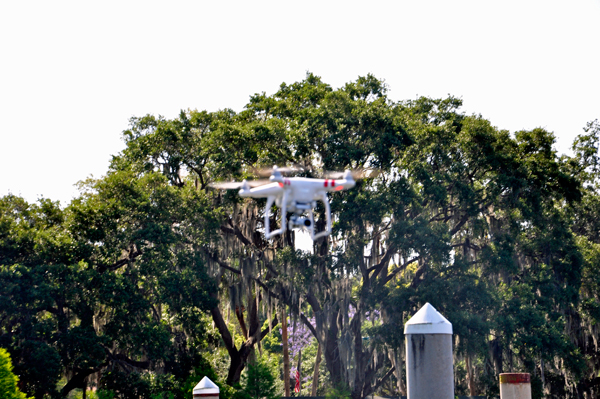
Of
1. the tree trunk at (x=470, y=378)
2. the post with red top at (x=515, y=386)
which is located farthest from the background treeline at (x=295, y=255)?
the post with red top at (x=515, y=386)

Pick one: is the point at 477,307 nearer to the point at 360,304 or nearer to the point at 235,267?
the point at 360,304

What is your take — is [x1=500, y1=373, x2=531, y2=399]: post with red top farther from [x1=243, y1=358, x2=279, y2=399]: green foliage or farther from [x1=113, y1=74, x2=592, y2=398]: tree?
[x1=243, y1=358, x2=279, y2=399]: green foliage

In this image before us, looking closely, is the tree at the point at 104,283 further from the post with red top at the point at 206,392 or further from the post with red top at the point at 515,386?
the post with red top at the point at 515,386

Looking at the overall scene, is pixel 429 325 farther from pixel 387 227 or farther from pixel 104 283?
pixel 387 227

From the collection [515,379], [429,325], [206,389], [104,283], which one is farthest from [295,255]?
[429,325]

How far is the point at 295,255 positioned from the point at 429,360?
16.1 metres

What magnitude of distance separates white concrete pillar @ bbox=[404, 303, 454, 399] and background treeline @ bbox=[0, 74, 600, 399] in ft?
50.4

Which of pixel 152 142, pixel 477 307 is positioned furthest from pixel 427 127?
pixel 152 142

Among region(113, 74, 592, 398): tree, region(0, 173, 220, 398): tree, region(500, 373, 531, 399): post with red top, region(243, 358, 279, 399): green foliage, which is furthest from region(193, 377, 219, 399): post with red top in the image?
region(113, 74, 592, 398): tree

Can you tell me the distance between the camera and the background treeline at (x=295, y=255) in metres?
21.6

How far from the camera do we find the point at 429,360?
7.30 m

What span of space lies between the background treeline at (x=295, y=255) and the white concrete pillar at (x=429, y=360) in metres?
15.3

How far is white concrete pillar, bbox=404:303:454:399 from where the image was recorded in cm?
718

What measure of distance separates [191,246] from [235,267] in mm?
2871
